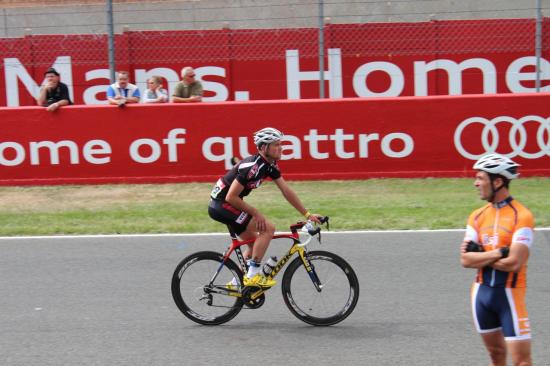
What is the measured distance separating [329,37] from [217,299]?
35.4ft

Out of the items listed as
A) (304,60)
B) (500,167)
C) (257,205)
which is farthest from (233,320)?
(304,60)

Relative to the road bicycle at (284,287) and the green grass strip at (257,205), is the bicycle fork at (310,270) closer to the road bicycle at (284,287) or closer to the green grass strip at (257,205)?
the road bicycle at (284,287)

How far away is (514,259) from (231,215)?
2966 mm

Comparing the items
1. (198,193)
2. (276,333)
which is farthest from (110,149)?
(276,333)

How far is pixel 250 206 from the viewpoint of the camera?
23.0 ft

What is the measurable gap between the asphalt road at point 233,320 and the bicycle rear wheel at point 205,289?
4.3 inches

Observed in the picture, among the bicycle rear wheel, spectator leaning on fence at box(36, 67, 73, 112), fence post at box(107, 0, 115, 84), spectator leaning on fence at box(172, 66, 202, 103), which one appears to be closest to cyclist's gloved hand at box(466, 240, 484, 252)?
the bicycle rear wheel

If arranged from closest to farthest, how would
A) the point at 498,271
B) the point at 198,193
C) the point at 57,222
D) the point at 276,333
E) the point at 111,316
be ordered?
the point at 498,271 → the point at 276,333 → the point at 111,316 → the point at 57,222 → the point at 198,193

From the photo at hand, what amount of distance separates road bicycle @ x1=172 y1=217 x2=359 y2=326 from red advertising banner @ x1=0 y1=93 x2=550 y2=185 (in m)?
6.49

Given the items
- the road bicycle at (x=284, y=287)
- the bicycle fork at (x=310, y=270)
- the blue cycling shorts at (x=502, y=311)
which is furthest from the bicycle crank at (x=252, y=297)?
the blue cycling shorts at (x=502, y=311)

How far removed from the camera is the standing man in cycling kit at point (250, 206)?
693 cm

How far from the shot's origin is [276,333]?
682cm

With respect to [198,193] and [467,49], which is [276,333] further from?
[467,49]

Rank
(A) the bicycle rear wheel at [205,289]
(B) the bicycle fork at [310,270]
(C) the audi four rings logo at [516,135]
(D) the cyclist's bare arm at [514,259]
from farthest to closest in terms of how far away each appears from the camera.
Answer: (C) the audi four rings logo at [516,135], (A) the bicycle rear wheel at [205,289], (B) the bicycle fork at [310,270], (D) the cyclist's bare arm at [514,259]
